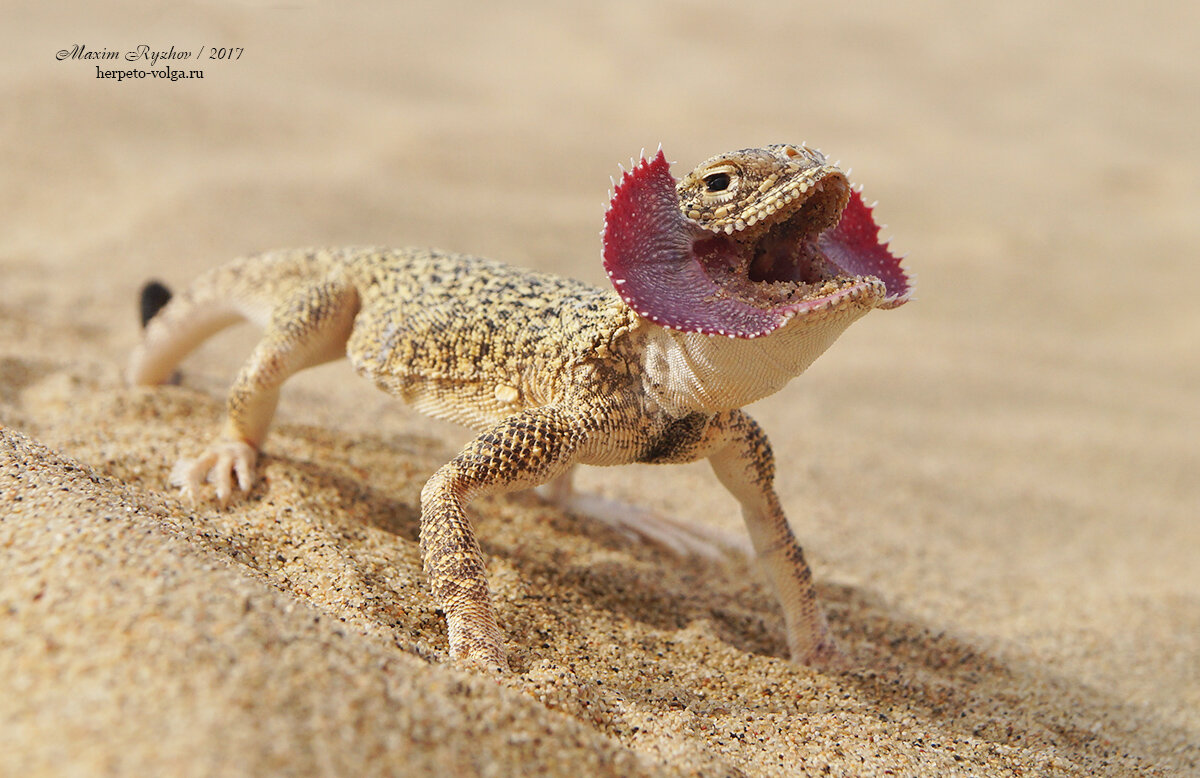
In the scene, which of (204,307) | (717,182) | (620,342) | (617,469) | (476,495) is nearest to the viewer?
(717,182)

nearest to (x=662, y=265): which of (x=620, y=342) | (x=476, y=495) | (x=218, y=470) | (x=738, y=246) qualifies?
(x=738, y=246)

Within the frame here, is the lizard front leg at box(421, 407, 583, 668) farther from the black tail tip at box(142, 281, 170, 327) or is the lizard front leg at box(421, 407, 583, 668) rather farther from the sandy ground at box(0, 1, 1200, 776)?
the black tail tip at box(142, 281, 170, 327)

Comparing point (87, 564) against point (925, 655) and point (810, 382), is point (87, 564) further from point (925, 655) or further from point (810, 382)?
point (810, 382)

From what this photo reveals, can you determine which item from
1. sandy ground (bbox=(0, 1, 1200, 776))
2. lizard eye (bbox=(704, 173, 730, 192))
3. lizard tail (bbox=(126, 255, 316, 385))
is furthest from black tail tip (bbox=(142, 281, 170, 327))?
lizard eye (bbox=(704, 173, 730, 192))

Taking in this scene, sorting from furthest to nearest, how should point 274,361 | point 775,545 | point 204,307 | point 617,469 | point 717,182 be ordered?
point 617,469 → point 204,307 → point 274,361 → point 775,545 → point 717,182

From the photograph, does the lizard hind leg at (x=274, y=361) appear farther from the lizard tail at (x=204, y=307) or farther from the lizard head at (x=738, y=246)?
the lizard head at (x=738, y=246)

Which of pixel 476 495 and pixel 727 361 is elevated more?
pixel 727 361

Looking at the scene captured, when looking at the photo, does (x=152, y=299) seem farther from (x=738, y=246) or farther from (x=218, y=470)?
(x=738, y=246)
